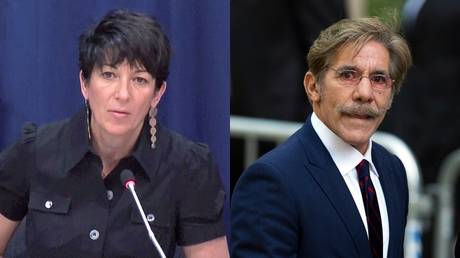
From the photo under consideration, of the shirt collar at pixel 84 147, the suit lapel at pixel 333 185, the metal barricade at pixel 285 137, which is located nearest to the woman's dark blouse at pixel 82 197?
the shirt collar at pixel 84 147

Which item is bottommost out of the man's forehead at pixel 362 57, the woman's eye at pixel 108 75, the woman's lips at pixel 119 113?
the woman's lips at pixel 119 113

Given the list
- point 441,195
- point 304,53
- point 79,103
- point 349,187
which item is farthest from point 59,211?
point 441,195

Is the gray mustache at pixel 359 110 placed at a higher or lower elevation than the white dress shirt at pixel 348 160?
higher

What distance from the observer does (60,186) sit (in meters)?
3.86

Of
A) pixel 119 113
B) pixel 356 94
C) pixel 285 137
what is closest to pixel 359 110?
pixel 356 94

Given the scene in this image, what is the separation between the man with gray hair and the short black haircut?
0.40m

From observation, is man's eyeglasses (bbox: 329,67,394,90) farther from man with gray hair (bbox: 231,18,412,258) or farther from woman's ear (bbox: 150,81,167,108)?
woman's ear (bbox: 150,81,167,108)

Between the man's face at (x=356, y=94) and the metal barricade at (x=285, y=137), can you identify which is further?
the metal barricade at (x=285, y=137)

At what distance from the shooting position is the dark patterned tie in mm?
3986

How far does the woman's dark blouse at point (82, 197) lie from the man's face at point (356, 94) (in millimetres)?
480

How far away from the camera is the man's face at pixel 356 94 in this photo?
395 centimetres

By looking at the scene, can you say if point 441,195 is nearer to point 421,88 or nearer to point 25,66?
point 421,88

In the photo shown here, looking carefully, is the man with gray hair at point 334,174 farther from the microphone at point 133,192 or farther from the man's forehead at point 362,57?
the microphone at point 133,192

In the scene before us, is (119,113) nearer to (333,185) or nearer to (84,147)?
(84,147)
